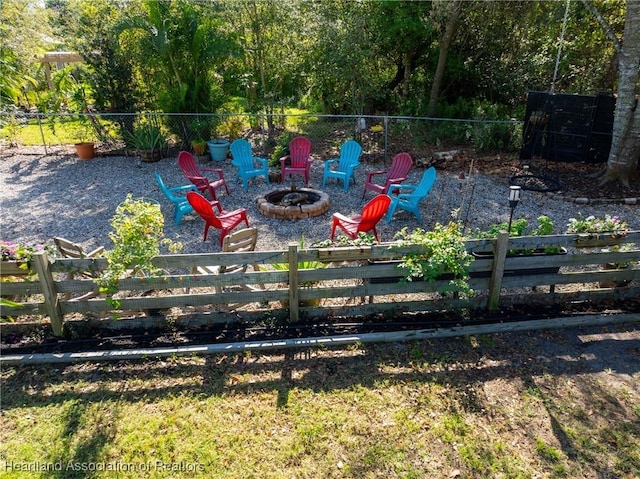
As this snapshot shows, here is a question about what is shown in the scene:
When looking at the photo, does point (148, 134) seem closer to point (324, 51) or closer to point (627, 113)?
point (324, 51)

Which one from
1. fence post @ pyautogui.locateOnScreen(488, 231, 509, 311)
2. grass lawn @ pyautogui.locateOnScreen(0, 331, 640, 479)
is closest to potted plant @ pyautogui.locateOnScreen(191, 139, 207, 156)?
grass lawn @ pyautogui.locateOnScreen(0, 331, 640, 479)

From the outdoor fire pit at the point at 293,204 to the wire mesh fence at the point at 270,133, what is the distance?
2.33 m

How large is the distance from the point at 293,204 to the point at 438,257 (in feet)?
12.4

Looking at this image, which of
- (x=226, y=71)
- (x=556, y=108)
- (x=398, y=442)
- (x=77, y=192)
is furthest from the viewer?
(x=226, y=71)

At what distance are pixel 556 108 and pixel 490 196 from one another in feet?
10.3

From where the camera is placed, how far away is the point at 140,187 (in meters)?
8.78

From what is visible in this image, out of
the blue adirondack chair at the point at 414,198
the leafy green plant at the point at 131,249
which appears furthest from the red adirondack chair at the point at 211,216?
the blue adirondack chair at the point at 414,198

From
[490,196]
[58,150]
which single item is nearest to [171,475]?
[490,196]

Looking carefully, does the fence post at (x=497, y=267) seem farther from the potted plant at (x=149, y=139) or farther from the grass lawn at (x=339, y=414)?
the potted plant at (x=149, y=139)

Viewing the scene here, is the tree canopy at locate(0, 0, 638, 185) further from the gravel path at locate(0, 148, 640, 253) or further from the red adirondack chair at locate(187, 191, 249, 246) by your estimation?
the red adirondack chair at locate(187, 191, 249, 246)

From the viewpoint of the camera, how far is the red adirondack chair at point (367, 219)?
5414mm

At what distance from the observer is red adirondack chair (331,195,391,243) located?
5414 mm

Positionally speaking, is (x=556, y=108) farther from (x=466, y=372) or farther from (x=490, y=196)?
(x=466, y=372)

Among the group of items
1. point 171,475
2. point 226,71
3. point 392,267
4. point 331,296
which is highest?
point 226,71
